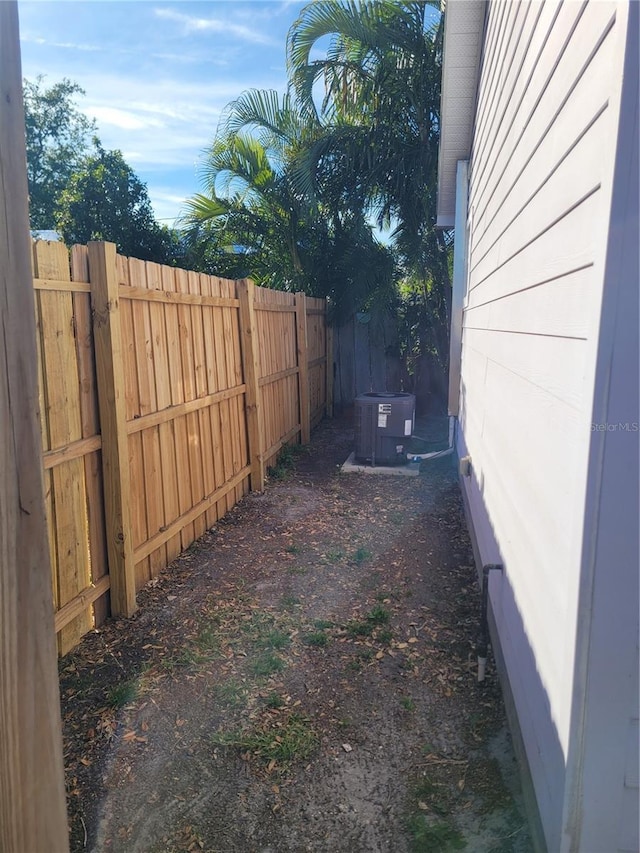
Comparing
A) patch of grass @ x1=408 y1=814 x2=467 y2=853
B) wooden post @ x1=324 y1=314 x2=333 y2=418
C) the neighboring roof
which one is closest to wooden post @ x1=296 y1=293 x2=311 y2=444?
wooden post @ x1=324 y1=314 x2=333 y2=418

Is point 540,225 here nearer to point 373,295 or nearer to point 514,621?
point 514,621

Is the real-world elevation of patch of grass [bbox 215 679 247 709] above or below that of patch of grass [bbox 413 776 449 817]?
below

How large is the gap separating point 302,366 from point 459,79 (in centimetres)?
390

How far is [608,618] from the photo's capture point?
154 centimetres

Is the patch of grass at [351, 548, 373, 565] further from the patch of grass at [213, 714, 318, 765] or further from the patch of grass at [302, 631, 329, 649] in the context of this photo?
the patch of grass at [213, 714, 318, 765]

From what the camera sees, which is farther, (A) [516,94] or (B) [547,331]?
(A) [516,94]

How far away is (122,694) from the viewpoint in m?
2.88

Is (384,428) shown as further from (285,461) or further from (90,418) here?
(90,418)

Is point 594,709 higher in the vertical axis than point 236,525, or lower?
higher

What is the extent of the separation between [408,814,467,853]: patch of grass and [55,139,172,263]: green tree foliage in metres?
13.0

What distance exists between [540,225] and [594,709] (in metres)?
1.69

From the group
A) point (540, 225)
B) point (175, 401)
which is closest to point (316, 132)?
point (175, 401)

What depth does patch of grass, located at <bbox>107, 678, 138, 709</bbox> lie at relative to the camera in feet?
9.28

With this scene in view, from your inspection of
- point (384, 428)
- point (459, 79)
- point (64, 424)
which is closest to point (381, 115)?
point (459, 79)
